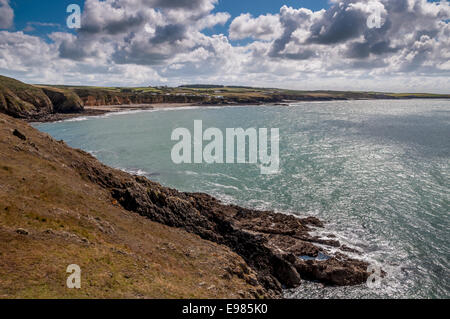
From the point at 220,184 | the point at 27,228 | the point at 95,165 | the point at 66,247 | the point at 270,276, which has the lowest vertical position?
the point at 270,276

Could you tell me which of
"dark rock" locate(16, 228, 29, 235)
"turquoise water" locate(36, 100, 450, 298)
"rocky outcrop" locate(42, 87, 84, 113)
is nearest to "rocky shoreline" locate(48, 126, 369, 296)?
"turquoise water" locate(36, 100, 450, 298)

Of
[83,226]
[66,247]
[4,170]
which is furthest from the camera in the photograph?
[4,170]

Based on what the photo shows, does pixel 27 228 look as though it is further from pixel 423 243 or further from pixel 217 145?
pixel 217 145

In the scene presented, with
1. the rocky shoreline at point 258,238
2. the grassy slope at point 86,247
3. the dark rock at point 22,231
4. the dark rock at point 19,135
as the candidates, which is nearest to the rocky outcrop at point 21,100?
the dark rock at point 19,135

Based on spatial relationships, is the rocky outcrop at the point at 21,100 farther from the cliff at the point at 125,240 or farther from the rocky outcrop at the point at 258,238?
the rocky outcrop at the point at 258,238

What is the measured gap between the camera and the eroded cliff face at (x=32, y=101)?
438 ft

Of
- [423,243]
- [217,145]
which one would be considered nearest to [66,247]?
[423,243]

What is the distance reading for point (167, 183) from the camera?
5331cm

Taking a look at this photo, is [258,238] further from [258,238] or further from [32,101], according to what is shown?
[32,101]

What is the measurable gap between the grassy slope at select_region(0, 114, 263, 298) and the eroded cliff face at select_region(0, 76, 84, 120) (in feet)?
447

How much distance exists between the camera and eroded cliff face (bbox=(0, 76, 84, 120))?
438ft

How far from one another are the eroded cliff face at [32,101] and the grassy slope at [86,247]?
13636 centimetres

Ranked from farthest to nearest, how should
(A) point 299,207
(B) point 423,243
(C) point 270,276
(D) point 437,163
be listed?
(D) point 437,163 < (A) point 299,207 < (B) point 423,243 < (C) point 270,276
